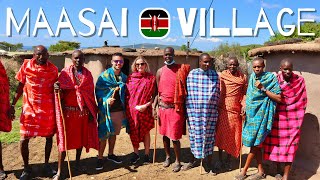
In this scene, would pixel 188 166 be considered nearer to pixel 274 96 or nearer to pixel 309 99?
pixel 274 96

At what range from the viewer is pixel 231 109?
4723 mm

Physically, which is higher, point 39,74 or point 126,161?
point 39,74

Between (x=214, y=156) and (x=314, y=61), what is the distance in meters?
2.39

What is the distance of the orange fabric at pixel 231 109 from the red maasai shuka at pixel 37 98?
103 inches

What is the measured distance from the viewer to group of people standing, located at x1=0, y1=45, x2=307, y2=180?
4.31 m

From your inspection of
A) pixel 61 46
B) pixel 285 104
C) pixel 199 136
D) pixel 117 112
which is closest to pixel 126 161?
pixel 117 112

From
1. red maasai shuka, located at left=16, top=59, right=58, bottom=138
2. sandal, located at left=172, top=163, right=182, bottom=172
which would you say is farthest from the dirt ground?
red maasai shuka, located at left=16, top=59, right=58, bottom=138

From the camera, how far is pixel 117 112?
5.05 m

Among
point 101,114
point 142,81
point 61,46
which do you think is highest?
→ point 61,46

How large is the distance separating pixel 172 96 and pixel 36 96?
2055mm

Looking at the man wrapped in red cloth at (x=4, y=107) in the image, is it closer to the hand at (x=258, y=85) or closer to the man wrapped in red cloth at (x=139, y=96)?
the man wrapped in red cloth at (x=139, y=96)

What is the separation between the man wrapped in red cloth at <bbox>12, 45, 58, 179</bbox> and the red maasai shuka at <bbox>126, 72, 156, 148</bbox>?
121cm

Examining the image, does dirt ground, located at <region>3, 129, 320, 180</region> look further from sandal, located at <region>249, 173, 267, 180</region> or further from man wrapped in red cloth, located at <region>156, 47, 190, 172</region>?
man wrapped in red cloth, located at <region>156, 47, 190, 172</region>

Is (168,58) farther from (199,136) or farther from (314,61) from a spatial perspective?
(314,61)
